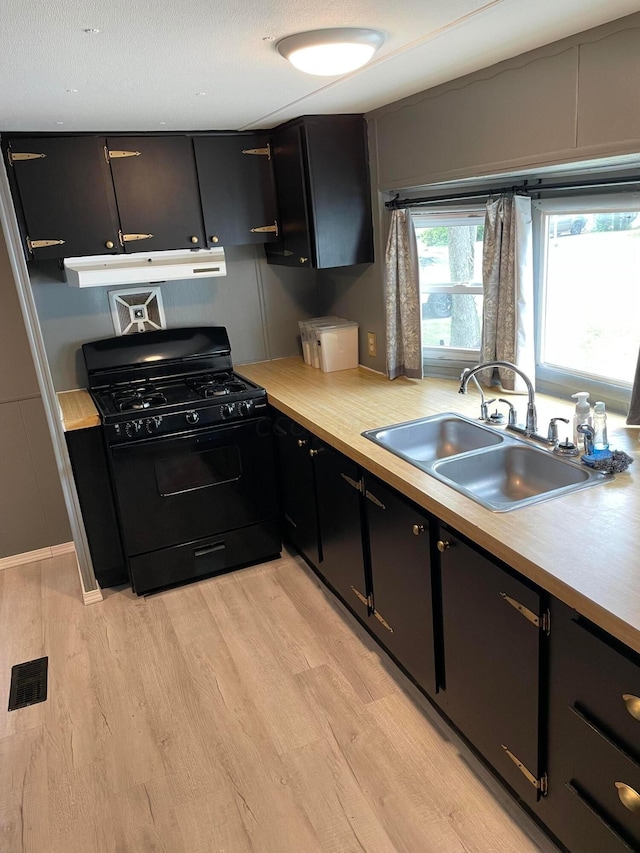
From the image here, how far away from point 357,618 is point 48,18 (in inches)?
93.2

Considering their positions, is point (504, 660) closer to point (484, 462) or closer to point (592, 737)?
point (592, 737)

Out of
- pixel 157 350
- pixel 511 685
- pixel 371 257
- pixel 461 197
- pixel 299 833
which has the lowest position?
pixel 299 833

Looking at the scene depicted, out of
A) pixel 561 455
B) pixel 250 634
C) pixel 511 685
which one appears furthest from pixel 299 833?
pixel 561 455

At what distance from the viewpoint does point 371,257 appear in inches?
128

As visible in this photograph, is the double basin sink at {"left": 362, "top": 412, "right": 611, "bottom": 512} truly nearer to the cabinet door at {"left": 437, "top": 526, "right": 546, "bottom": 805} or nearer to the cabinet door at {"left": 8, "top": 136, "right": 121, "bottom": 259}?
the cabinet door at {"left": 437, "top": 526, "right": 546, "bottom": 805}

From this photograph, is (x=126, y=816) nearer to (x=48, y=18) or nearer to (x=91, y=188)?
(x=48, y=18)

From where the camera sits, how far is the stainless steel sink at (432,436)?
8.14 feet

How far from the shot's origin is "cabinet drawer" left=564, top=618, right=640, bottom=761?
1337 mm

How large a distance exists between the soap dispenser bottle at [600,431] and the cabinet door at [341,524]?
85cm

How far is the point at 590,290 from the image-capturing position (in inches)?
98.6

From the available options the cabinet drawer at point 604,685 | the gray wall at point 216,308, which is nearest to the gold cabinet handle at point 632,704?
the cabinet drawer at point 604,685

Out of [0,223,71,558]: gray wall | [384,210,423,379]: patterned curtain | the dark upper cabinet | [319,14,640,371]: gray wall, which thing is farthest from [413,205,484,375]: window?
[0,223,71,558]: gray wall

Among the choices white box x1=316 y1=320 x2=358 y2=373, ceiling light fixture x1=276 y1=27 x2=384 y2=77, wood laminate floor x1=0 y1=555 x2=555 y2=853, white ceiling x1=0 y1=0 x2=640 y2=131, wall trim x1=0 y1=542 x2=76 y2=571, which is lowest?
wood laminate floor x1=0 y1=555 x2=555 y2=853

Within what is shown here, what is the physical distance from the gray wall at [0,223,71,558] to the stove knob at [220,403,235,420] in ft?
3.55
